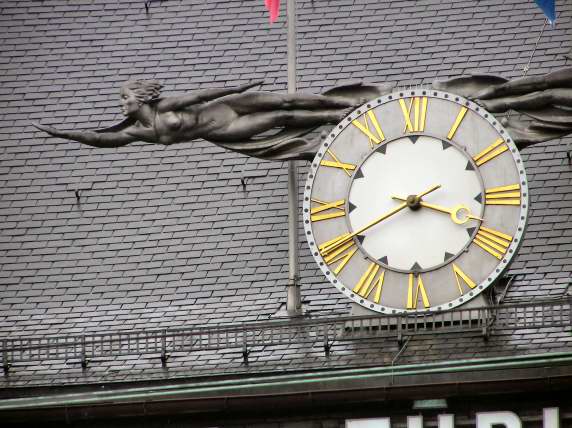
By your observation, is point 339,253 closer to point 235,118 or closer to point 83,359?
point 235,118

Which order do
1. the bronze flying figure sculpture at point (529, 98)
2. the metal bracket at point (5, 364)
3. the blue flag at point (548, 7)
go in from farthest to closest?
1. the blue flag at point (548, 7)
2. the metal bracket at point (5, 364)
3. the bronze flying figure sculpture at point (529, 98)

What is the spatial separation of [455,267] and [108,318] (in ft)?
16.3

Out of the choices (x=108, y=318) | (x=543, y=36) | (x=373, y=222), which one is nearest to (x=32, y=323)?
(x=108, y=318)

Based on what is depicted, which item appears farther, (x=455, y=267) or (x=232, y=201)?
(x=232, y=201)

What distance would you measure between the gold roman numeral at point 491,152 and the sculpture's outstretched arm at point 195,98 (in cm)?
315

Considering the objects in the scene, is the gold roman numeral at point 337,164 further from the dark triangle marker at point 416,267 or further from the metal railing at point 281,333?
the metal railing at point 281,333

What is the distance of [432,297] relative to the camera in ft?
144

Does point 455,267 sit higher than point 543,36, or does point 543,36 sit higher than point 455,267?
point 543,36

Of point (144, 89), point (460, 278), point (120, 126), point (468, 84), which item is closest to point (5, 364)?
point (120, 126)

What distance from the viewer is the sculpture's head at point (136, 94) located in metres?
45.5

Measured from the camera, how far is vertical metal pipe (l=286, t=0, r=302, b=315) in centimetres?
4506

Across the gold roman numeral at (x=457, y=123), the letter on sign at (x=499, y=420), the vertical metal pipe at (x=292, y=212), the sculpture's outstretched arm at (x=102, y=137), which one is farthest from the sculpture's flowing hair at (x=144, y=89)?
the letter on sign at (x=499, y=420)

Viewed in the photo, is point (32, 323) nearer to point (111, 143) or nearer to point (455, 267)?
point (111, 143)

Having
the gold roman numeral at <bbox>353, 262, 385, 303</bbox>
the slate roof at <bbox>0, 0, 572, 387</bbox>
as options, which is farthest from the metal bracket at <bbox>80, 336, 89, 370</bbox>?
the gold roman numeral at <bbox>353, 262, 385, 303</bbox>
